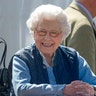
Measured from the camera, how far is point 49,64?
6.12 ft

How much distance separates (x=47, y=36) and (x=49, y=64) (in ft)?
0.54

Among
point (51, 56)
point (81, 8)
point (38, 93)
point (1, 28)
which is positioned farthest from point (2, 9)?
point (38, 93)

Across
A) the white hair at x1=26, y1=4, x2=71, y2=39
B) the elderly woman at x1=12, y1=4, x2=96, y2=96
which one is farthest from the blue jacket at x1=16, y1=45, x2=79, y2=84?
the white hair at x1=26, y1=4, x2=71, y2=39

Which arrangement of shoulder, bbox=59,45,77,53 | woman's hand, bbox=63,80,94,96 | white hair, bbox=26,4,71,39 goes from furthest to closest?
1. shoulder, bbox=59,45,77,53
2. white hair, bbox=26,4,71,39
3. woman's hand, bbox=63,80,94,96

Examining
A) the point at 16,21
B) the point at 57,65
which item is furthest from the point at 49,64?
the point at 16,21

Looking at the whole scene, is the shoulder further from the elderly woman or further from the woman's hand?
the woman's hand

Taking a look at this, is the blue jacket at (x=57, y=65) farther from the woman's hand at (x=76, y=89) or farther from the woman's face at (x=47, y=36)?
the woman's hand at (x=76, y=89)

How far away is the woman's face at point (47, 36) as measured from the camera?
5.80 ft

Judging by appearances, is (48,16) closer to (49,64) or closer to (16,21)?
(49,64)

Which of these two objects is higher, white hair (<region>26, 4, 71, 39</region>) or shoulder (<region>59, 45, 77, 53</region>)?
white hair (<region>26, 4, 71, 39</region>)

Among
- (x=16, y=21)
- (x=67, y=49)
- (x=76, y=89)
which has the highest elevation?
(x=16, y=21)

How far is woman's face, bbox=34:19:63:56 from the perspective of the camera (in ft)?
5.80

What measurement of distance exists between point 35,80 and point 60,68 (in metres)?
0.16

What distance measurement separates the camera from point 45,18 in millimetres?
1771
